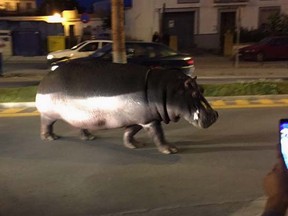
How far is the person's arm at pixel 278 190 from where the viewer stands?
85.5 inches

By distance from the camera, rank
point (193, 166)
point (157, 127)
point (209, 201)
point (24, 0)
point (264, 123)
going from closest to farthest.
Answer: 1. point (209, 201)
2. point (193, 166)
3. point (157, 127)
4. point (264, 123)
5. point (24, 0)

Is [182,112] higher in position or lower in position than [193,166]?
higher

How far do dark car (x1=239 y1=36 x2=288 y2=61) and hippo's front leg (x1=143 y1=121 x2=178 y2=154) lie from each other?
18660 mm

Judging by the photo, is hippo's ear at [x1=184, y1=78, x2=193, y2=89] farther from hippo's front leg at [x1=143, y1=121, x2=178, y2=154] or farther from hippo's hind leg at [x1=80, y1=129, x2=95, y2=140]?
hippo's hind leg at [x1=80, y1=129, x2=95, y2=140]

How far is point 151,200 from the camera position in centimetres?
524

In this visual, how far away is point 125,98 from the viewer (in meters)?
6.75

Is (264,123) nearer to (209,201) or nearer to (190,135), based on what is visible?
(190,135)

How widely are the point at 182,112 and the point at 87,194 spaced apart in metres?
1.80

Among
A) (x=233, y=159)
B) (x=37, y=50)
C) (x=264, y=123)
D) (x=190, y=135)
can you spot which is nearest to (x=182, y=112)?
(x=233, y=159)

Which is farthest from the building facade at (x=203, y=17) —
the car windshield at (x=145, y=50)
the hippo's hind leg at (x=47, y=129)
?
the hippo's hind leg at (x=47, y=129)

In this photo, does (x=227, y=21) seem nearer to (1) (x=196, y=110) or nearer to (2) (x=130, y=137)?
(2) (x=130, y=137)

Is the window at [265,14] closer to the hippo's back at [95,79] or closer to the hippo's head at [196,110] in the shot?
the hippo's back at [95,79]

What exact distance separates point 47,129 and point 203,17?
2474cm

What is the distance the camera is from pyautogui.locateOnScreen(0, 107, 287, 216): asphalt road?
→ 511 cm
